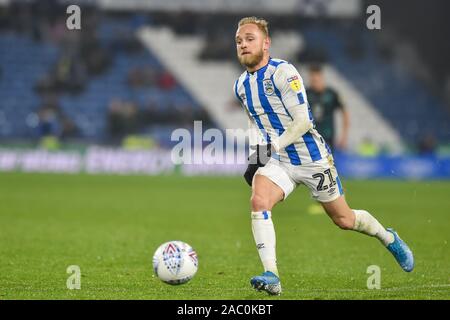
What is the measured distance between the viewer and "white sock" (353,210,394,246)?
8.16 meters

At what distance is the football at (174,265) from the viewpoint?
287 inches

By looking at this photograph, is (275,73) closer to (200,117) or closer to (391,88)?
(200,117)

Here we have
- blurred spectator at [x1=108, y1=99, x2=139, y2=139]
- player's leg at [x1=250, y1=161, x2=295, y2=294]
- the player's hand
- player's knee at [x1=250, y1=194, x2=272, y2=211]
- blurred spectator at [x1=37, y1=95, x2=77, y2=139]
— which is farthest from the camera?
blurred spectator at [x1=108, y1=99, x2=139, y2=139]

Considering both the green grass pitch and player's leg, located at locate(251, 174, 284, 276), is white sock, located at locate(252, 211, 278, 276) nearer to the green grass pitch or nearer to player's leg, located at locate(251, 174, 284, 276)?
player's leg, located at locate(251, 174, 284, 276)

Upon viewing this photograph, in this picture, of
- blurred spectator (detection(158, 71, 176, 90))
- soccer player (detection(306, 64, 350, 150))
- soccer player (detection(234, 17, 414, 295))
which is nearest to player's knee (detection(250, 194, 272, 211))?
soccer player (detection(234, 17, 414, 295))

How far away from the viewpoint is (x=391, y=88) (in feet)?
110

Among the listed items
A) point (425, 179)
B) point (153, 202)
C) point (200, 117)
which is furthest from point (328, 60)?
point (153, 202)

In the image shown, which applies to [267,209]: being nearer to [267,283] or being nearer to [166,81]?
[267,283]

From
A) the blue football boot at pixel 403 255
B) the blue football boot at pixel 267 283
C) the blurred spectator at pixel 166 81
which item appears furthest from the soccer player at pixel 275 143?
the blurred spectator at pixel 166 81

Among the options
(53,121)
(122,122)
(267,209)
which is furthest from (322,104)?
(122,122)

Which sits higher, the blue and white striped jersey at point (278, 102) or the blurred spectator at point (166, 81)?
the blurred spectator at point (166, 81)

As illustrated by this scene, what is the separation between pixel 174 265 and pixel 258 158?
128cm

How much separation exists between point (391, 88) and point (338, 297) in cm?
2708

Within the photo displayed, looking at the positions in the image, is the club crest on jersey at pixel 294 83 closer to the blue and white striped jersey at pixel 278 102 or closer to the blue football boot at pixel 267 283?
the blue and white striped jersey at pixel 278 102
